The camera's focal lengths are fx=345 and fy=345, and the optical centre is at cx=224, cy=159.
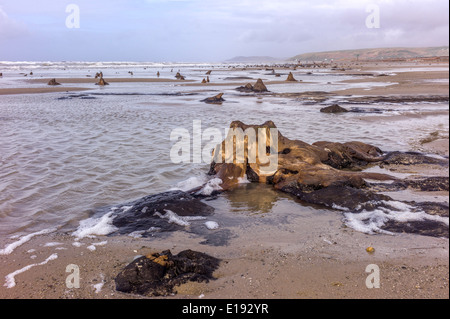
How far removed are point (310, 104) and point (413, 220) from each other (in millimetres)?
15358

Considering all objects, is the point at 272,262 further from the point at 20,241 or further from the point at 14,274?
the point at 20,241

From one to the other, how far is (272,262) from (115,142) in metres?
7.99

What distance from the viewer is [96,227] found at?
16.3 ft

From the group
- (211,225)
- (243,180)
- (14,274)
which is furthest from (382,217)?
(14,274)

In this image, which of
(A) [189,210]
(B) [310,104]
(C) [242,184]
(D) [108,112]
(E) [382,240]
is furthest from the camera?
(B) [310,104]

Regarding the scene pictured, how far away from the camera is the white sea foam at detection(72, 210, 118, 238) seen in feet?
15.8

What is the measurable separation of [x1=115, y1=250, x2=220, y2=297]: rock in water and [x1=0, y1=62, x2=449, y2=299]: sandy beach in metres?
0.09

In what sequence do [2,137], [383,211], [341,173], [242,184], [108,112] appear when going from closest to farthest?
[383,211]
[341,173]
[242,184]
[2,137]
[108,112]

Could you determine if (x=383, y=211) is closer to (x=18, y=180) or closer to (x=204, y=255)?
(x=204, y=255)

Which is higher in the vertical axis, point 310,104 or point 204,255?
point 310,104

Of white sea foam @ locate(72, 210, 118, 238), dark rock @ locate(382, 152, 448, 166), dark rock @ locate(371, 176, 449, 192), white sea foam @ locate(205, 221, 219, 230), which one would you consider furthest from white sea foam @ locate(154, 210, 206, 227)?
dark rock @ locate(382, 152, 448, 166)
